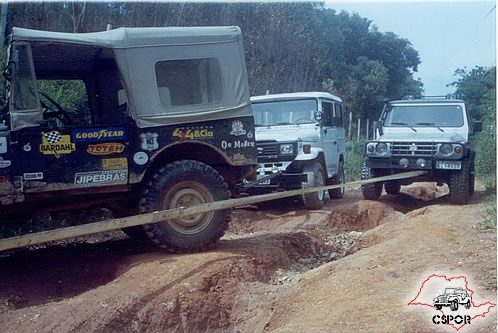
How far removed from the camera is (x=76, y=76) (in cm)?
632

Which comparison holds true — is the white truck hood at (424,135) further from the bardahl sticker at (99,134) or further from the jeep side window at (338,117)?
the bardahl sticker at (99,134)

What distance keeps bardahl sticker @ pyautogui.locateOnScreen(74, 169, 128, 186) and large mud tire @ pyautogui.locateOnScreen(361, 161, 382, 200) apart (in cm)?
489

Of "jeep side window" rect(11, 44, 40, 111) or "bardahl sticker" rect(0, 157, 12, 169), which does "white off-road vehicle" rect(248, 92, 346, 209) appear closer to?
"jeep side window" rect(11, 44, 40, 111)

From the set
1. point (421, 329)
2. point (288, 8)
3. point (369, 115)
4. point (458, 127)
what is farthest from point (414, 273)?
point (369, 115)

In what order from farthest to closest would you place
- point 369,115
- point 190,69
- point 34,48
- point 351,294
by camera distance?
1. point 369,115
2. point 190,69
3. point 34,48
4. point 351,294

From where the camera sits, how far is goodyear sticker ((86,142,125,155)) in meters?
5.20

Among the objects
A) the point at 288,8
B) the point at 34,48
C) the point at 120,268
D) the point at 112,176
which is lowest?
the point at 120,268

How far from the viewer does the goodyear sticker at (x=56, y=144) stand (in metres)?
5.03

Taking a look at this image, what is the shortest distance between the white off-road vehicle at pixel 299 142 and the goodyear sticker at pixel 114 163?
9.43 feet

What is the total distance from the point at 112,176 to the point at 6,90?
1.26 metres

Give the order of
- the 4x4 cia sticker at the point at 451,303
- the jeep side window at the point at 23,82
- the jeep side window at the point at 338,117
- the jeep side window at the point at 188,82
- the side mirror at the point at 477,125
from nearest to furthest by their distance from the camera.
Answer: the 4x4 cia sticker at the point at 451,303
the jeep side window at the point at 23,82
the jeep side window at the point at 188,82
the side mirror at the point at 477,125
the jeep side window at the point at 338,117

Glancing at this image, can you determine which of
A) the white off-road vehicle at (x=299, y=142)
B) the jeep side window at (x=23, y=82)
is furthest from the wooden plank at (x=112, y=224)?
the white off-road vehicle at (x=299, y=142)

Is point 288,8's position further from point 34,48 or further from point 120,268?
point 120,268

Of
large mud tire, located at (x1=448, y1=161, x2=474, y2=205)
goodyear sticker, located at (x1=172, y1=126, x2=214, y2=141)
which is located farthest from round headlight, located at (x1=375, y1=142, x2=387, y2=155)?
goodyear sticker, located at (x1=172, y1=126, x2=214, y2=141)
